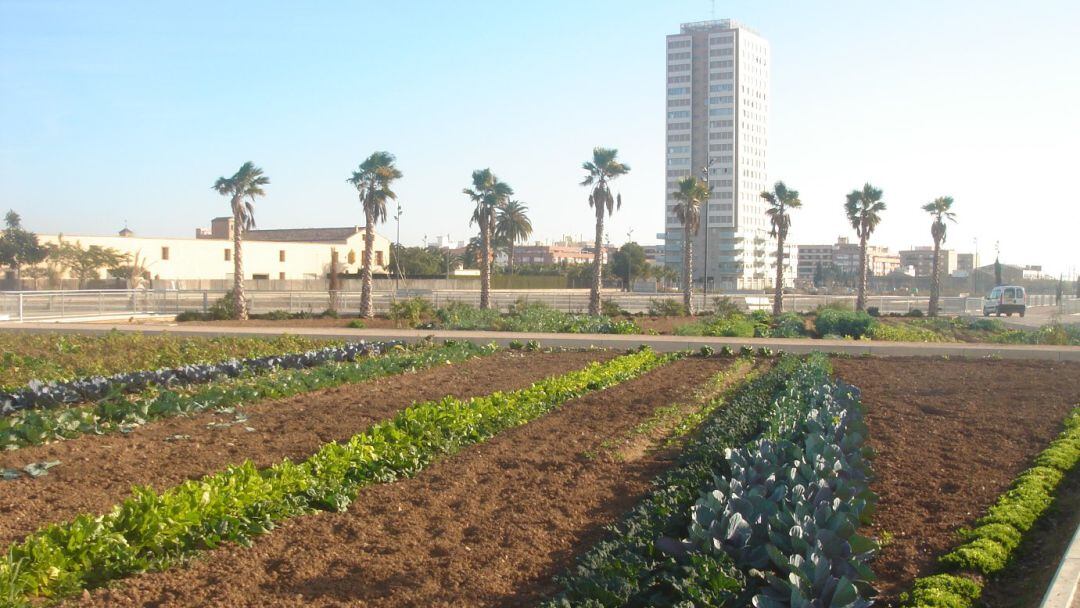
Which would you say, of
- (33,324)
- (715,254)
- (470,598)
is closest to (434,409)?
(470,598)

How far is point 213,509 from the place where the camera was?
6.19m

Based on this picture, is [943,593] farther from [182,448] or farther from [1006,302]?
[1006,302]

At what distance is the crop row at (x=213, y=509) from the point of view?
5.29 meters

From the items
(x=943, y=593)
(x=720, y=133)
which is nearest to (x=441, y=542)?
(x=943, y=593)

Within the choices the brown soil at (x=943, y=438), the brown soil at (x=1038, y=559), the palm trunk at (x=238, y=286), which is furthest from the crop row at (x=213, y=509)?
the palm trunk at (x=238, y=286)

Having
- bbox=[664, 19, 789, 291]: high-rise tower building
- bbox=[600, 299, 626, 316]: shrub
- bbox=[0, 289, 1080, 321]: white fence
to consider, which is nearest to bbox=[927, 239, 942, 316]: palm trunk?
bbox=[0, 289, 1080, 321]: white fence

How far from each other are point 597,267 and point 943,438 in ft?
90.7

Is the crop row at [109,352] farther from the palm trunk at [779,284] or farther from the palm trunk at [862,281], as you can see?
the palm trunk at [862,281]

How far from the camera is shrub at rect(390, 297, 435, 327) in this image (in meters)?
30.0

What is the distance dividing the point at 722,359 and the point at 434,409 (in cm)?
1119

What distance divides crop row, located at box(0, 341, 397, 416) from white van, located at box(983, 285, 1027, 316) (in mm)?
37907

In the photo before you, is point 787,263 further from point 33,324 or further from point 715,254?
point 33,324

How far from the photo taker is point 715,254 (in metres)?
128

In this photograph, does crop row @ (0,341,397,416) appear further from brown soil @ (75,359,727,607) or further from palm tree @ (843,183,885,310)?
palm tree @ (843,183,885,310)
